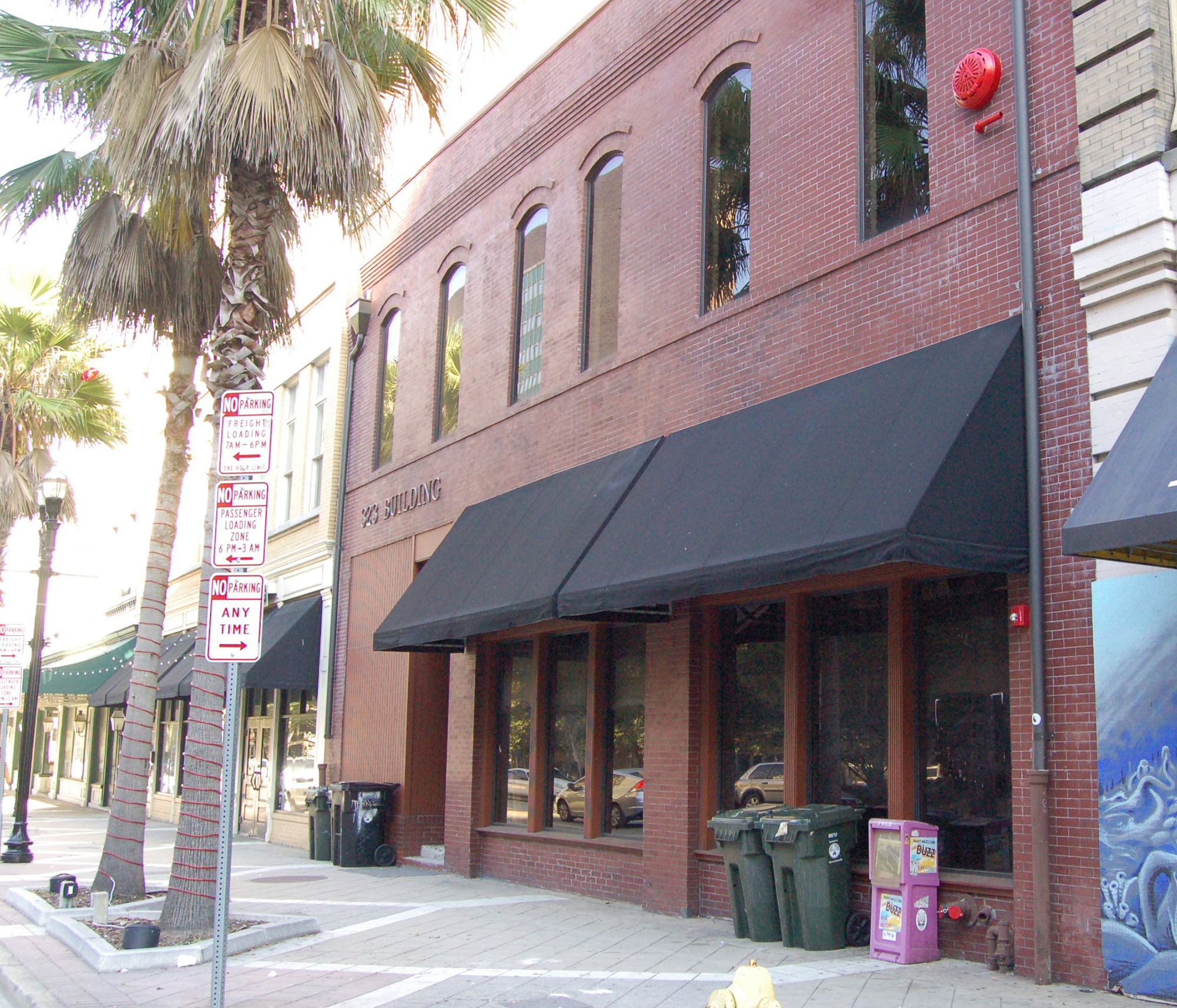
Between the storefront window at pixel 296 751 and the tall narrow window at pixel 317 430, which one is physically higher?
the tall narrow window at pixel 317 430

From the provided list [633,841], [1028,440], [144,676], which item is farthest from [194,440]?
[1028,440]

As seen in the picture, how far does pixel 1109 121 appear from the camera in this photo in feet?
27.2

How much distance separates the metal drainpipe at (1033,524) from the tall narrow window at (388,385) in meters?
12.2

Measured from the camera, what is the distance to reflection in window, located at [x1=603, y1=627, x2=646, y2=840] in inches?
501

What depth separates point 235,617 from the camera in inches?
270

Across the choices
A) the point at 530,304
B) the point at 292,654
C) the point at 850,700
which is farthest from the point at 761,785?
the point at 292,654

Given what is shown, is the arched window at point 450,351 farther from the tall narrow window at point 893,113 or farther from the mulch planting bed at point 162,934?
the mulch planting bed at point 162,934

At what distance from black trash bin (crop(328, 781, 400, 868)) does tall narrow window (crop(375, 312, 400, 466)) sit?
5.37 metres

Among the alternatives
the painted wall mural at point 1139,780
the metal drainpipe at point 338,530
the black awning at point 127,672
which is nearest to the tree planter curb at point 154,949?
the painted wall mural at point 1139,780

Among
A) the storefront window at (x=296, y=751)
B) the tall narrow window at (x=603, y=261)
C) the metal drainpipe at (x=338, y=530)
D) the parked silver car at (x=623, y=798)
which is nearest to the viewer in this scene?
the parked silver car at (x=623, y=798)

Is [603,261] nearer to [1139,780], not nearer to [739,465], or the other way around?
[739,465]

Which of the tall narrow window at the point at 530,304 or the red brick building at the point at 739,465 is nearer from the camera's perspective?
the red brick building at the point at 739,465

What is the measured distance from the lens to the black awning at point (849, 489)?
8094mm

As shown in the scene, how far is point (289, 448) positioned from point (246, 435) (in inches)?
694
